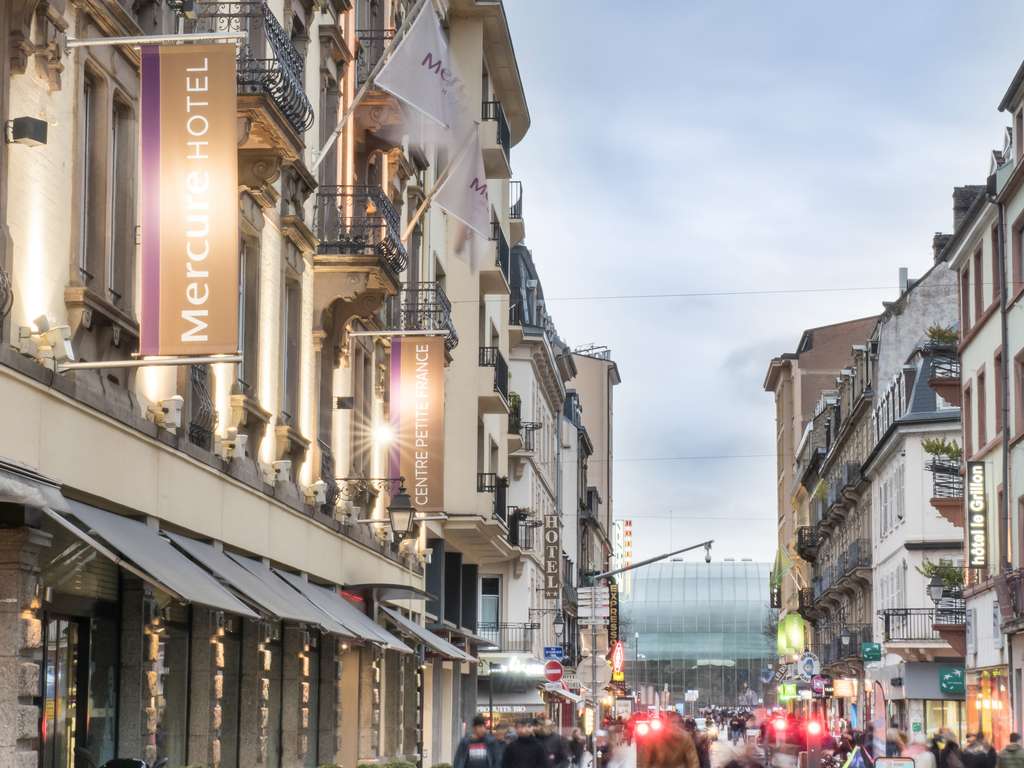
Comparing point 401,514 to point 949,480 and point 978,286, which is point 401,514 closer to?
point 978,286

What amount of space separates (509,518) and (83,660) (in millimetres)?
41569

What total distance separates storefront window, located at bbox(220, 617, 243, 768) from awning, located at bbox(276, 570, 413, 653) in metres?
1.58

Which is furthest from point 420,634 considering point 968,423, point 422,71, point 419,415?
point 968,423

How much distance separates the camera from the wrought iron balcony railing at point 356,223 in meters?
26.2

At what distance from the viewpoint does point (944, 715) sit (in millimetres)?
57250

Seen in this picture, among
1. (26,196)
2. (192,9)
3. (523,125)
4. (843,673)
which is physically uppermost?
(523,125)

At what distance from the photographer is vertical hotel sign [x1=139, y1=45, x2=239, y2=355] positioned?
14.8 m

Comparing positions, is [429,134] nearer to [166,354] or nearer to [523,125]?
[166,354]

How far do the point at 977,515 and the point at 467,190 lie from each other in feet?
52.6

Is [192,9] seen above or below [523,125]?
below

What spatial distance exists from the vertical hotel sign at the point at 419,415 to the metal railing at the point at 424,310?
268 centimetres

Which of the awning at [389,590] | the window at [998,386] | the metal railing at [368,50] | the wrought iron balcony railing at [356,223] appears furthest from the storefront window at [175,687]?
the window at [998,386]

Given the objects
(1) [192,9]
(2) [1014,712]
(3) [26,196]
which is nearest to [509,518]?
(2) [1014,712]

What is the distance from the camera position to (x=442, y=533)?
4256cm
